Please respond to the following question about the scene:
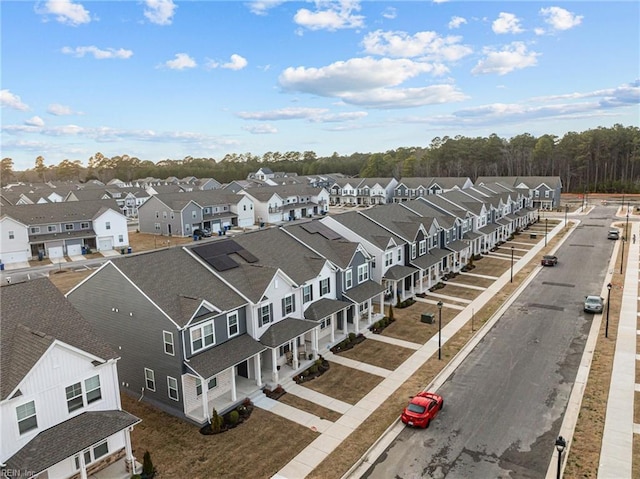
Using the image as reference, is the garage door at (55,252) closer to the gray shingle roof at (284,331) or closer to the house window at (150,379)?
the house window at (150,379)

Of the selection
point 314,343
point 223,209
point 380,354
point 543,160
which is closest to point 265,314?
point 314,343

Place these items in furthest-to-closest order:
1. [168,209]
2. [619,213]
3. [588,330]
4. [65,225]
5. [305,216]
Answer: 1. [305,216]
2. [619,213]
3. [168,209]
4. [65,225]
5. [588,330]

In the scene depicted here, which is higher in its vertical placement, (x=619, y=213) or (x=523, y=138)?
(x=523, y=138)

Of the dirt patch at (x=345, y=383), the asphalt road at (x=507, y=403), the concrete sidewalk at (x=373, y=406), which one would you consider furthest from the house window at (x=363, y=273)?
the asphalt road at (x=507, y=403)

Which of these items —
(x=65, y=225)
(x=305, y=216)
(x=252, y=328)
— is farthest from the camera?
(x=305, y=216)

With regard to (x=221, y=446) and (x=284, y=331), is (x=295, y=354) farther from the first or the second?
(x=221, y=446)

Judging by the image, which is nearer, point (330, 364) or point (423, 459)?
point (423, 459)

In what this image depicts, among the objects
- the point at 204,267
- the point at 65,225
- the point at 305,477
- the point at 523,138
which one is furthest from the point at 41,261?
the point at 523,138

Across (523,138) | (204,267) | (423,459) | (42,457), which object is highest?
(523,138)

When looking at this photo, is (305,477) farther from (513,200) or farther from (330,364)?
(513,200)
